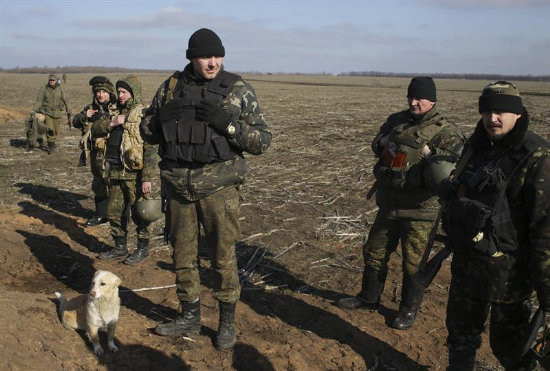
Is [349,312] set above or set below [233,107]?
below

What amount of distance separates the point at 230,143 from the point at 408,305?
2.64 meters

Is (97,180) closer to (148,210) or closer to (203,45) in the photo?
(148,210)

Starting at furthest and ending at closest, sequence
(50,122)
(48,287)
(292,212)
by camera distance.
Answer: (50,122) → (292,212) → (48,287)

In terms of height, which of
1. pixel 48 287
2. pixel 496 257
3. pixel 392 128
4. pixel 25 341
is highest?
pixel 392 128

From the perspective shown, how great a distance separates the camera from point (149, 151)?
6336mm

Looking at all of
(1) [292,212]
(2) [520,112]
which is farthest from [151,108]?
(1) [292,212]

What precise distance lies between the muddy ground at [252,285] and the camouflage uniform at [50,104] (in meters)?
2.92

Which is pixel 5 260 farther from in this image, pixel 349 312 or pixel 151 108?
pixel 349 312

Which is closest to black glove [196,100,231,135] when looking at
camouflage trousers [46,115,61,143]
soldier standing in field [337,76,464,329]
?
soldier standing in field [337,76,464,329]

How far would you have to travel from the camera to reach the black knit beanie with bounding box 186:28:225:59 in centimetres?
392

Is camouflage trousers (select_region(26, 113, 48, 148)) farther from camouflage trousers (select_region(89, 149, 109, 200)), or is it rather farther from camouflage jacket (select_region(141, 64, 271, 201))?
camouflage jacket (select_region(141, 64, 271, 201))

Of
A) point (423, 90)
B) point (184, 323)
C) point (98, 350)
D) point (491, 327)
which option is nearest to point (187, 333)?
point (184, 323)

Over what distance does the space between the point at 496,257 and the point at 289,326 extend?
249 cm

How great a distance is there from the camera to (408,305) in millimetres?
5152
